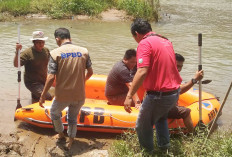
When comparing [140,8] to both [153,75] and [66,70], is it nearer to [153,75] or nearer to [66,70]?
[66,70]

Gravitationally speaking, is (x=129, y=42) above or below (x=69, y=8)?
below

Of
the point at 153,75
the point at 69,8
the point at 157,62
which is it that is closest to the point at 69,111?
the point at 153,75

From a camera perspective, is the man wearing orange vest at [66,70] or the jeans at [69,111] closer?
the man wearing orange vest at [66,70]

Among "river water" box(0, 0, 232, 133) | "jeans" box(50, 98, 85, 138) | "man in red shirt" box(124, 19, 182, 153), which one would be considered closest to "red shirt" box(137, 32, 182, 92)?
"man in red shirt" box(124, 19, 182, 153)

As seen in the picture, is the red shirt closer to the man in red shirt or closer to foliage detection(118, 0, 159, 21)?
the man in red shirt

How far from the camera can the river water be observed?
21.7ft

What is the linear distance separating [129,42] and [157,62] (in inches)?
331

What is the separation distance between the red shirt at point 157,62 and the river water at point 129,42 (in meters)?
2.72

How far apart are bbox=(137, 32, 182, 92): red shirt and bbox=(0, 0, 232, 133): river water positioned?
8.91ft

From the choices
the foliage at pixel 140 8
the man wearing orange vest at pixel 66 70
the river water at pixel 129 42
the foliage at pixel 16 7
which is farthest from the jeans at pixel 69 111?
the foliage at pixel 16 7

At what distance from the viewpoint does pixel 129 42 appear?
1124 centimetres

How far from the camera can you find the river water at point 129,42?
21.7 ft

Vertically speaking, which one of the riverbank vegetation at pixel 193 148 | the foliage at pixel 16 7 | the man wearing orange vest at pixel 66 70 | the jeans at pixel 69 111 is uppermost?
the foliage at pixel 16 7

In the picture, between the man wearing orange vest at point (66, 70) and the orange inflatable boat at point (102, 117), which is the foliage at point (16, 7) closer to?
the orange inflatable boat at point (102, 117)
